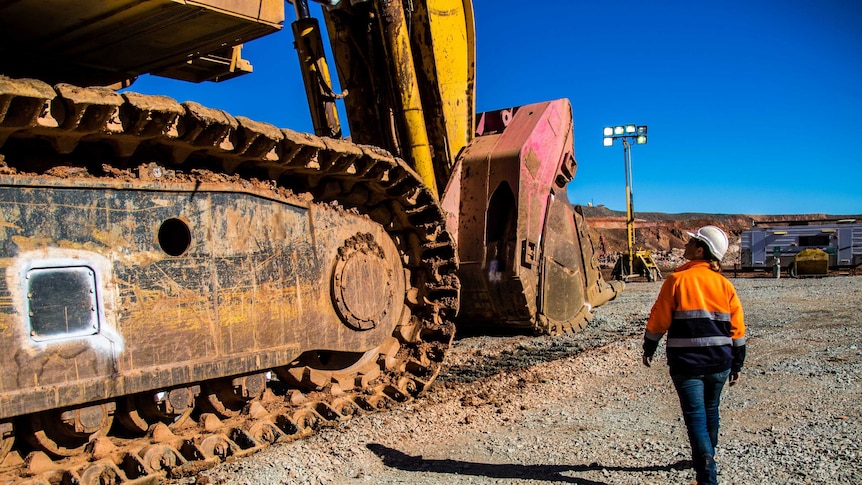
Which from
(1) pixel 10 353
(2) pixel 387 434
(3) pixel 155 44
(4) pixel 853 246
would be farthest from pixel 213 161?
(4) pixel 853 246

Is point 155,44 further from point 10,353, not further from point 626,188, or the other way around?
point 626,188

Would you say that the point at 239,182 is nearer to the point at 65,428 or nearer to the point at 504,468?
the point at 65,428

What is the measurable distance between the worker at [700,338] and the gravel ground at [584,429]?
36 cm

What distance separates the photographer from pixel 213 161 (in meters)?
4.57

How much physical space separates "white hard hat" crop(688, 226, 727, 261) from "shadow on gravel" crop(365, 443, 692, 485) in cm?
112

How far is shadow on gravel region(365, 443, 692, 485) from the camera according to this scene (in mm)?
4043

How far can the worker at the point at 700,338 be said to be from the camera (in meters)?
3.74

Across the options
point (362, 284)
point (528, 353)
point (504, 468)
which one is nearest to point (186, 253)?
point (362, 284)

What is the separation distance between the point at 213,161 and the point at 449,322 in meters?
2.37

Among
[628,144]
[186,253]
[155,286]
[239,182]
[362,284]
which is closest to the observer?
[155,286]

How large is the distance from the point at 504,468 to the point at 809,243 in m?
24.8

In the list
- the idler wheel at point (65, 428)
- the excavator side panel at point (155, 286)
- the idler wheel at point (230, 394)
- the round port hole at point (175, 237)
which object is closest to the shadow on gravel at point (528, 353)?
the excavator side panel at point (155, 286)

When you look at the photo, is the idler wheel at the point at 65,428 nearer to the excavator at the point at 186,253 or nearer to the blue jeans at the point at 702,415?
the excavator at the point at 186,253

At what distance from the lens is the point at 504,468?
420 centimetres
